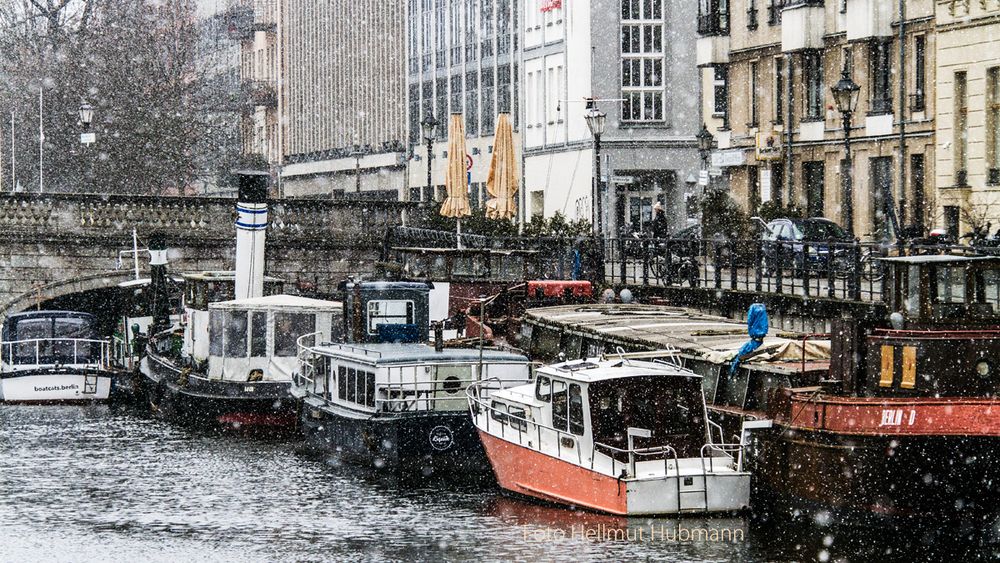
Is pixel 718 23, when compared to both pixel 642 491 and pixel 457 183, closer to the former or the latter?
pixel 457 183

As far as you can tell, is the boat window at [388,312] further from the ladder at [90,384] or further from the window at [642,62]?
the window at [642,62]

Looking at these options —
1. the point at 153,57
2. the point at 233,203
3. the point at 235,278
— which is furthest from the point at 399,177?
the point at 235,278

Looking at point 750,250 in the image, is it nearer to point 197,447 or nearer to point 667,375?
point 197,447

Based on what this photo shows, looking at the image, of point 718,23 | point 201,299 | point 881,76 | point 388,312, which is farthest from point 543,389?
point 718,23

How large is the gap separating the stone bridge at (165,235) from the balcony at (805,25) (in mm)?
11439

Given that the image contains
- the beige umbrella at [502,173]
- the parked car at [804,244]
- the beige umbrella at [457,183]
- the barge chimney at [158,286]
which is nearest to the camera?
the parked car at [804,244]

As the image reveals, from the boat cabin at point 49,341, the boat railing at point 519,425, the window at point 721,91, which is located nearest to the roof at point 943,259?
the boat railing at point 519,425

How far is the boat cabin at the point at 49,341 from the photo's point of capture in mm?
50375

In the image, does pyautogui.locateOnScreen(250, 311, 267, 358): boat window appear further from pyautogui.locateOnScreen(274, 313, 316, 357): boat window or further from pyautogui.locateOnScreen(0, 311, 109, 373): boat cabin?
pyautogui.locateOnScreen(0, 311, 109, 373): boat cabin

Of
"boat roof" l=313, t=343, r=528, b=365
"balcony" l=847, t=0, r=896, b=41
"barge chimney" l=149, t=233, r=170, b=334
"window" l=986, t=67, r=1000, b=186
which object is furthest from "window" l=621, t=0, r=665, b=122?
"boat roof" l=313, t=343, r=528, b=365

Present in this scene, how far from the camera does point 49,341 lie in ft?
167

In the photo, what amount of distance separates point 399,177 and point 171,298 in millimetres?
33301

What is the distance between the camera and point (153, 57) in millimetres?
77500

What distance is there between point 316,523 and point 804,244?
11415 mm
